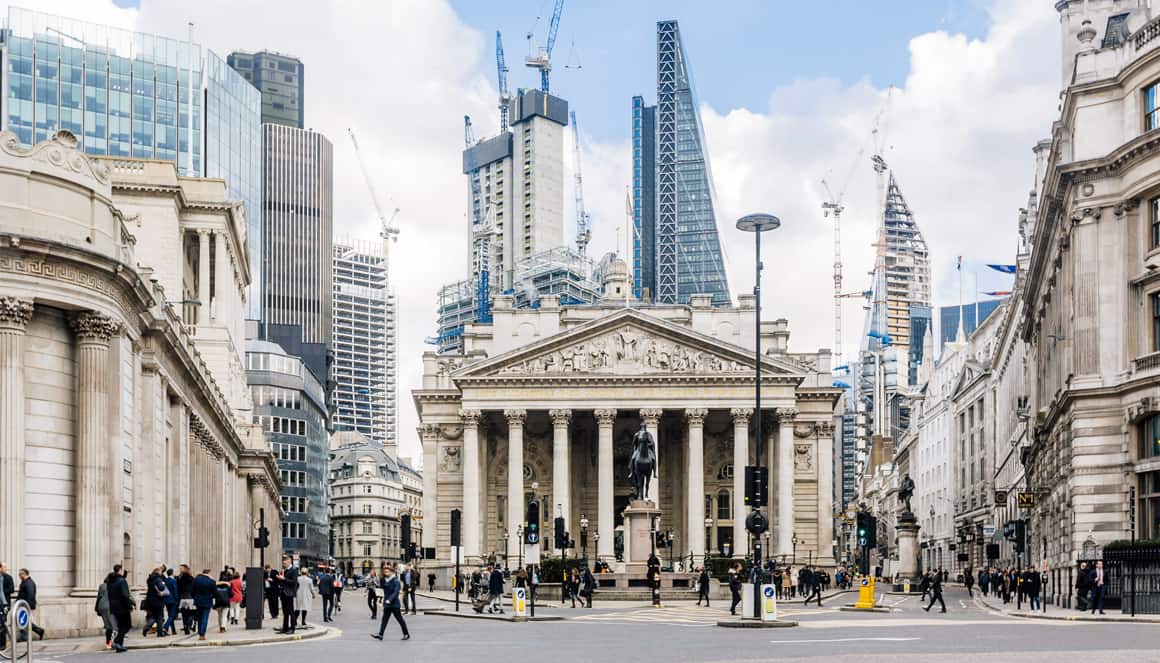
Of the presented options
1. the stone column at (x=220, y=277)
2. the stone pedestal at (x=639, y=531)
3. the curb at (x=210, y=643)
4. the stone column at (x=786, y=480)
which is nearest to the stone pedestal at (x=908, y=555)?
the stone pedestal at (x=639, y=531)

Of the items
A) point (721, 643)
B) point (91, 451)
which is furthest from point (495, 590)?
point (721, 643)

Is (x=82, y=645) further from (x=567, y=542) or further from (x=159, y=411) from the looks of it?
(x=567, y=542)

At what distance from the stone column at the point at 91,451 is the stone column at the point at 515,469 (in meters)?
71.8

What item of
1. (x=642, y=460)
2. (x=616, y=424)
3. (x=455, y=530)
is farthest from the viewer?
(x=616, y=424)

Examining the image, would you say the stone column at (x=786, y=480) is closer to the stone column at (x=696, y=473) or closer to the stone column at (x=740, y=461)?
the stone column at (x=740, y=461)

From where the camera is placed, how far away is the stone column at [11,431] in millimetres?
35406

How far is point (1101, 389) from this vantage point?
50469mm

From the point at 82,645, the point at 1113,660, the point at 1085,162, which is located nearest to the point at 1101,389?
the point at 1085,162

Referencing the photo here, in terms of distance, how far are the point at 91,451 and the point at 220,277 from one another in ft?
147

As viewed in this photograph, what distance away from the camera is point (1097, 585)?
45719 mm

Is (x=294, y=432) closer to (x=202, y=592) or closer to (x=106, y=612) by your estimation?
(x=202, y=592)

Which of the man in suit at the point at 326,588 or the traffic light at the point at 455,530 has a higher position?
the traffic light at the point at 455,530

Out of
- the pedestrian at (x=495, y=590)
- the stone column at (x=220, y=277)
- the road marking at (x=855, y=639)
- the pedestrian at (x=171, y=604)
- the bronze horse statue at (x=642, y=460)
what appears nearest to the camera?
the road marking at (x=855, y=639)

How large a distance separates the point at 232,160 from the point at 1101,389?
14917 cm
